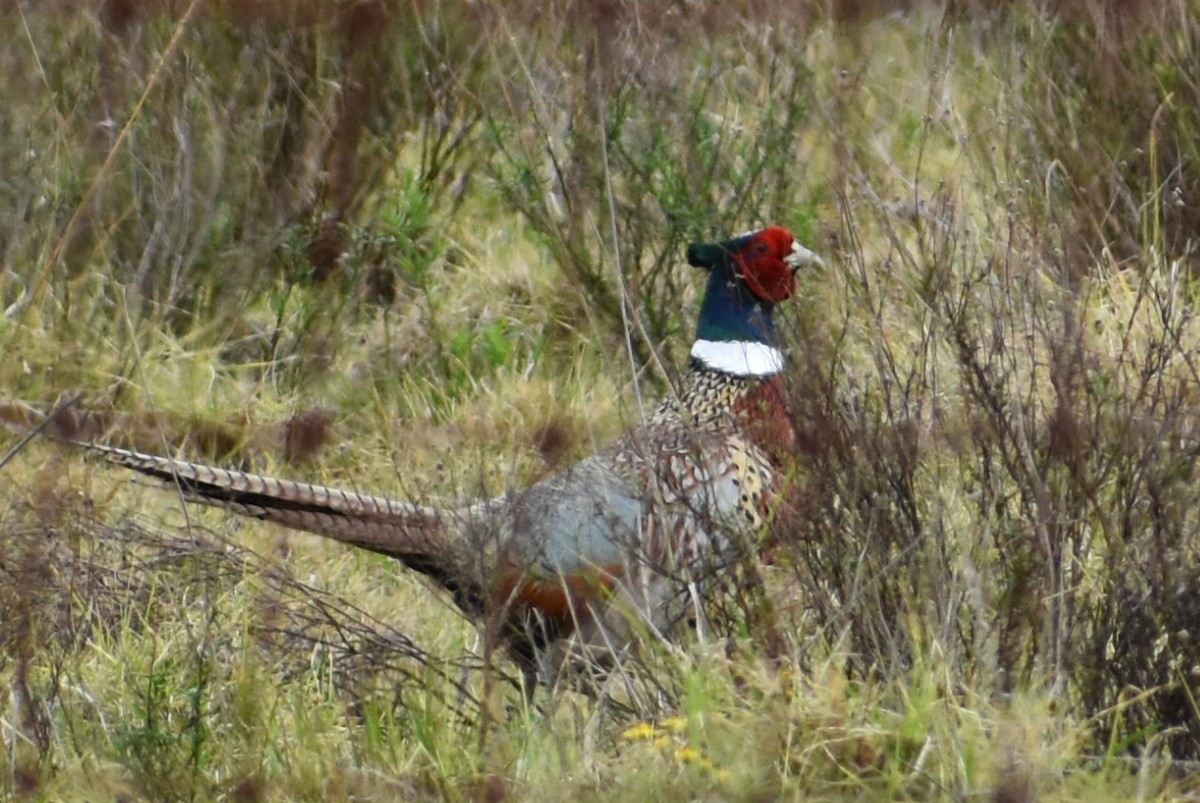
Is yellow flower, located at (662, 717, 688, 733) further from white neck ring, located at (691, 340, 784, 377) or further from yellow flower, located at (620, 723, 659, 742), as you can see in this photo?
white neck ring, located at (691, 340, 784, 377)

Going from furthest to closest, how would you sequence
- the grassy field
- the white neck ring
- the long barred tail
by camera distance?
1. the white neck ring
2. the long barred tail
3. the grassy field

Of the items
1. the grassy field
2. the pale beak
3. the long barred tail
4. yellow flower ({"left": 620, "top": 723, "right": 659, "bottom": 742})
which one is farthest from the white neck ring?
yellow flower ({"left": 620, "top": 723, "right": 659, "bottom": 742})

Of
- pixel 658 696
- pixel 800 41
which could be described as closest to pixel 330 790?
pixel 658 696

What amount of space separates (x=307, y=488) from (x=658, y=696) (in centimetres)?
97

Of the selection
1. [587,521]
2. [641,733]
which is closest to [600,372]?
[587,521]

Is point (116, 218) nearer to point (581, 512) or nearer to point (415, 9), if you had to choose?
point (415, 9)

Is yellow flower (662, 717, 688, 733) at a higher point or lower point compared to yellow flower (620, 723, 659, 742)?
higher

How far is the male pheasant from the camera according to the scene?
349cm

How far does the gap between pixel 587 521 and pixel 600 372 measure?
5.54 feet

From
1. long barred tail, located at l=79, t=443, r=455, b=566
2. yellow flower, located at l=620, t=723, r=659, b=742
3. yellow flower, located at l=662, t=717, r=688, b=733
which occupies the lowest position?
long barred tail, located at l=79, t=443, r=455, b=566

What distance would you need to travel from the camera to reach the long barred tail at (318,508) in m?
3.77

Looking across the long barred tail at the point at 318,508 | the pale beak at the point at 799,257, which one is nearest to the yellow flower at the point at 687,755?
the long barred tail at the point at 318,508

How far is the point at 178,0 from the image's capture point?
5.77 m

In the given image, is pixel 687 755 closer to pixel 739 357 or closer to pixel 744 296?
pixel 739 357
